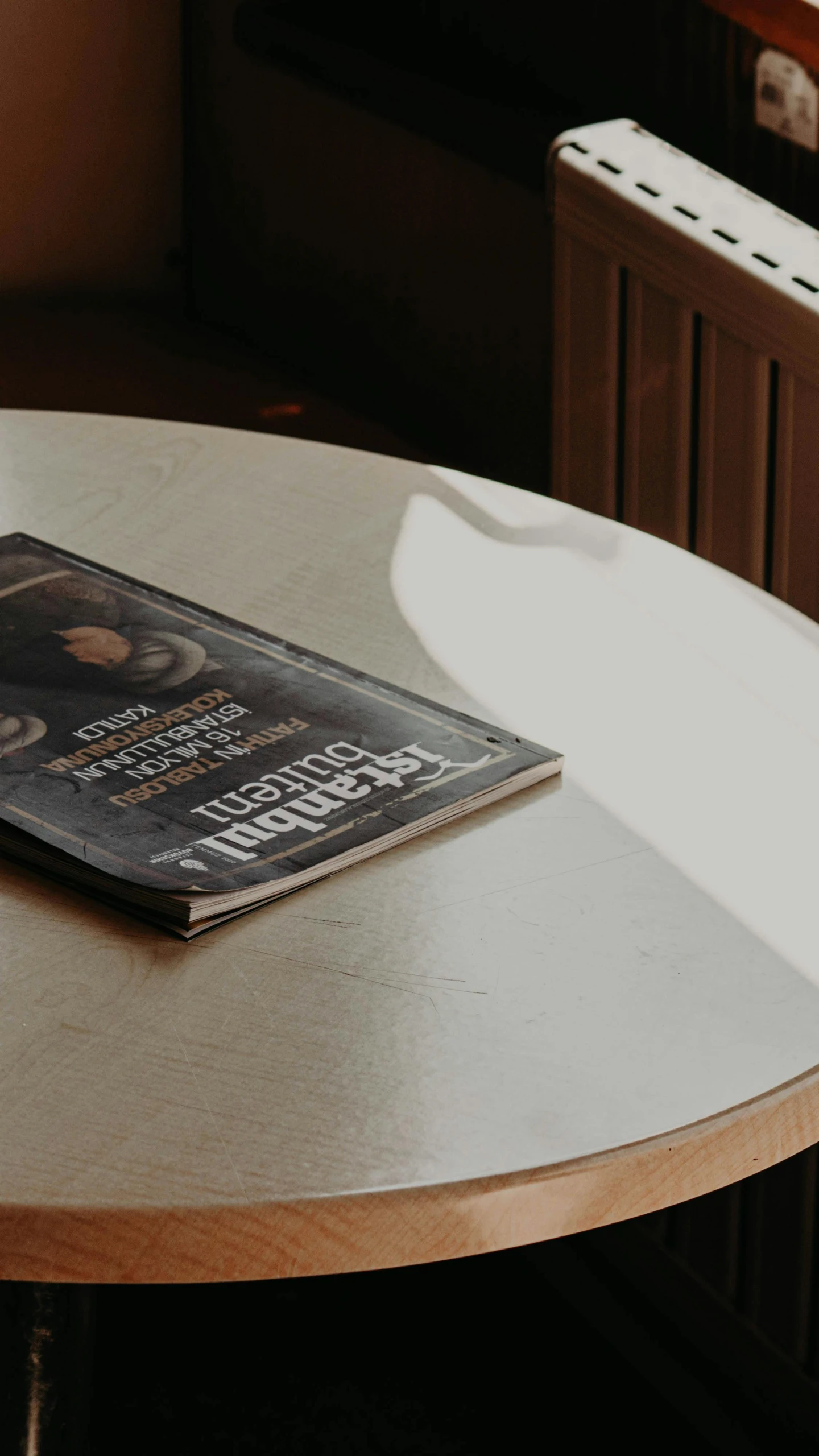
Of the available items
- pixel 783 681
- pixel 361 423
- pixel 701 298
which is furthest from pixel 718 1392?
pixel 361 423

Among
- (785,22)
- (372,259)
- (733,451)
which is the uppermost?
(785,22)

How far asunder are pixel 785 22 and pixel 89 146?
1.37 m

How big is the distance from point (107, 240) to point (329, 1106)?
2206 mm

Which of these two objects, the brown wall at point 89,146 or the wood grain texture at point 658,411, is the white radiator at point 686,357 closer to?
the wood grain texture at point 658,411

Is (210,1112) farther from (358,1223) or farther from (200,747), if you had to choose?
(200,747)

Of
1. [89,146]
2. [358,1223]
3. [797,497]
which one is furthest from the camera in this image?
[89,146]

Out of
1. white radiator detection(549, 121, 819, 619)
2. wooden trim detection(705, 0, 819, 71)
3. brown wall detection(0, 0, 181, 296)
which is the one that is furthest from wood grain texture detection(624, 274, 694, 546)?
brown wall detection(0, 0, 181, 296)

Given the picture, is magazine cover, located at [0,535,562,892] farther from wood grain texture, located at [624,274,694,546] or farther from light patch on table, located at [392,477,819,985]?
wood grain texture, located at [624,274,694,546]

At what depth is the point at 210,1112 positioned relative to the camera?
0.59 metres

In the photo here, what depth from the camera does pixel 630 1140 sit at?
59cm

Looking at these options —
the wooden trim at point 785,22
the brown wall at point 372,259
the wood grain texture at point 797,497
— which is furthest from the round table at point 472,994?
the brown wall at point 372,259

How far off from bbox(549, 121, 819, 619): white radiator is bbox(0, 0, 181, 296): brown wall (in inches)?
52.1

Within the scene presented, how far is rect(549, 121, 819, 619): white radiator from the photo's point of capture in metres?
1.19

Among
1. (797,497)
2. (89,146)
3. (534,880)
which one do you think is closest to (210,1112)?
(534,880)
